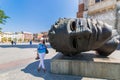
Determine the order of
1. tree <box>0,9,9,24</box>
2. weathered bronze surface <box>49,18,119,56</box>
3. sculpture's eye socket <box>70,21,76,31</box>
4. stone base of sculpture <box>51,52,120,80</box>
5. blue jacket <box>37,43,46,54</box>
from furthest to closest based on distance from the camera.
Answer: tree <box>0,9,9,24</box>, blue jacket <box>37,43,46,54</box>, sculpture's eye socket <box>70,21,76,31</box>, stone base of sculpture <box>51,52,120,80</box>, weathered bronze surface <box>49,18,119,56</box>

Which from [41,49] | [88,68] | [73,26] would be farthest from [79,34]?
[41,49]

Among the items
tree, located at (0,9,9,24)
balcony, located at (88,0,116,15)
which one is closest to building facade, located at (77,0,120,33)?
balcony, located at (88,0,116,15)

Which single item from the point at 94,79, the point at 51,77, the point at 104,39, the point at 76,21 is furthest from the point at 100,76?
the point at 76,21

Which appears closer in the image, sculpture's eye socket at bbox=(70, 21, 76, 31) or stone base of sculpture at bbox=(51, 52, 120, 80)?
stone base of sculpture at bbox=(51, 52, 120, 80)

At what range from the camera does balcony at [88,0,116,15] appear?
32938mm

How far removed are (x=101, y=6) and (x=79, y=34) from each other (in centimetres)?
3093

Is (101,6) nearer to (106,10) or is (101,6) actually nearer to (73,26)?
(106,10)

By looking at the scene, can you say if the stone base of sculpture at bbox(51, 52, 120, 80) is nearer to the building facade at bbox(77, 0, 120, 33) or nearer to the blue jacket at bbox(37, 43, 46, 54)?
the blue jacket at bbox(37, 43, 46, 54)

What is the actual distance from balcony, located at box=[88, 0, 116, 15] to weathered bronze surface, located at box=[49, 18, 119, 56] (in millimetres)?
28084

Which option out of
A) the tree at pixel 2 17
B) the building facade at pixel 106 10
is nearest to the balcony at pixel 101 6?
the building facade at pixel 106 10

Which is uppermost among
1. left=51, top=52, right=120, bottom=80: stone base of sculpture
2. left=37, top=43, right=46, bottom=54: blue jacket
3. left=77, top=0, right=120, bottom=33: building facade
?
left=77, top=0, right=120, bottom=33: building facade

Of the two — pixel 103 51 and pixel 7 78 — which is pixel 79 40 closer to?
pixel 103 51

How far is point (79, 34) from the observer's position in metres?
5.89

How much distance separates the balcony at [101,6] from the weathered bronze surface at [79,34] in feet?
92.1
